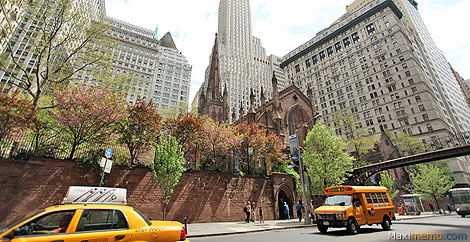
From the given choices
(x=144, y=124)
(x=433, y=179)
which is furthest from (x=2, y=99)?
(x=433, y=179)

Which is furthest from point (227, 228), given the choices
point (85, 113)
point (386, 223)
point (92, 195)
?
point (85, 113)

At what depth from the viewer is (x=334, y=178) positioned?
20453 millimetres

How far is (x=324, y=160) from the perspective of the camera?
2125 centimetres

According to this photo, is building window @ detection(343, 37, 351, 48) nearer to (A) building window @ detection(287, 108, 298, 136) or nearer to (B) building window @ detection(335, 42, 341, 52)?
(B) building window @ detection(335, 42, 341, 52)

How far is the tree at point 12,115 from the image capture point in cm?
1142

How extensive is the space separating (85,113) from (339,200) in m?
16.8

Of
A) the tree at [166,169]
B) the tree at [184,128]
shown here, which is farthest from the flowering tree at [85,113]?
the tree at [184,128]

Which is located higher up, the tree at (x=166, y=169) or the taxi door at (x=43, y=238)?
the tree at (x=166, y=169)

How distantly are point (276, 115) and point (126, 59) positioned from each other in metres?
68.0

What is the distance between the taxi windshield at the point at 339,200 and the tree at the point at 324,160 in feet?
32.2

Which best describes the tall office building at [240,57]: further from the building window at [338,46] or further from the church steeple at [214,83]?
the church steeple at [214,83]

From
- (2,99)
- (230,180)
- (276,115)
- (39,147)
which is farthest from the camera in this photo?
(276,115)

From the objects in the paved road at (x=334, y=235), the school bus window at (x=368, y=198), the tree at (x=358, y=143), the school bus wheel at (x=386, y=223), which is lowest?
the paved road at (x=334, y=235)

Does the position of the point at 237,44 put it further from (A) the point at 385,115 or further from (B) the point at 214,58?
(A) the point at 385,115
